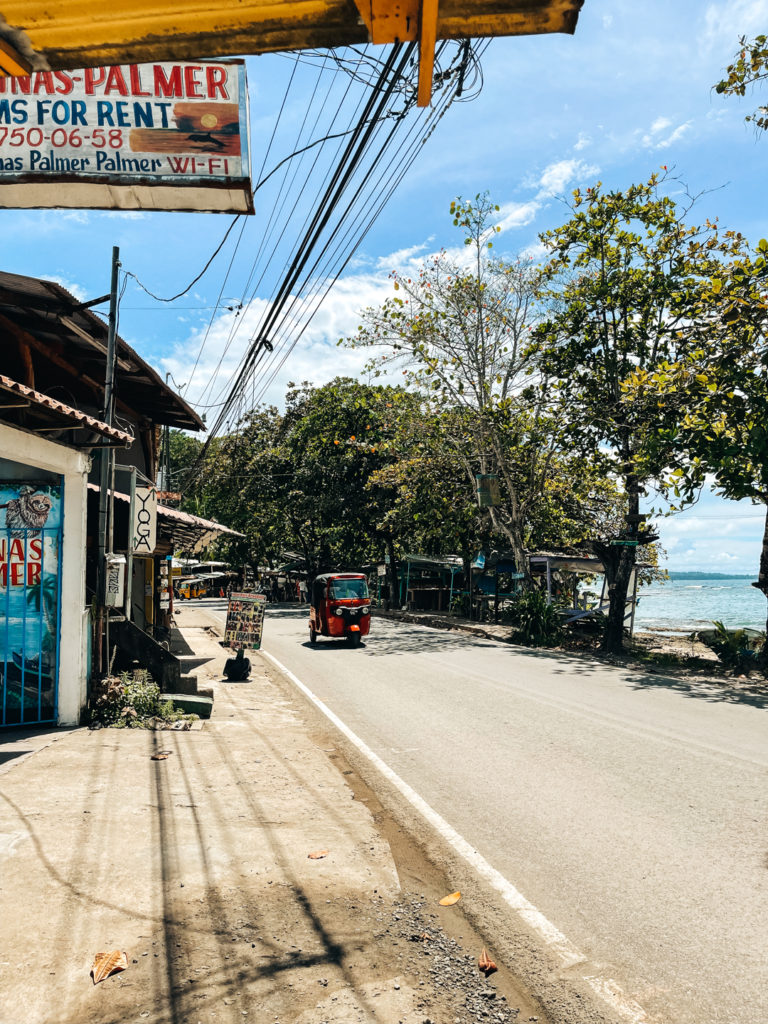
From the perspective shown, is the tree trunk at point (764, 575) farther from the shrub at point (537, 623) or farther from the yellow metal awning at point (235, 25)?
the yellow metal awning at point (235, 25)

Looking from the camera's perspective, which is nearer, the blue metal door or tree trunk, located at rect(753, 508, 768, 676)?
the blue metal door

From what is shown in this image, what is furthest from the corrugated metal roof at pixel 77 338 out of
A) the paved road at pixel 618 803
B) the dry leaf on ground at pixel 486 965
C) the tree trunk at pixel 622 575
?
the tree trunk at pixel 622 575

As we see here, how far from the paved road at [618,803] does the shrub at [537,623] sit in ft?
26.7

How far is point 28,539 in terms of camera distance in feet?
28.2

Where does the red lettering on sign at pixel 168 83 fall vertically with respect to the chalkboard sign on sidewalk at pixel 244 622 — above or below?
above

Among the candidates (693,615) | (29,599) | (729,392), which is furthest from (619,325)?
(693,615)

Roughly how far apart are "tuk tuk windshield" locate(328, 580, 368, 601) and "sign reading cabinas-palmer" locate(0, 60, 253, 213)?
16407 millimetres

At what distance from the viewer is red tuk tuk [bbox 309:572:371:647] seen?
2055 cm

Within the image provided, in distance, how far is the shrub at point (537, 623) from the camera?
22.4 metres

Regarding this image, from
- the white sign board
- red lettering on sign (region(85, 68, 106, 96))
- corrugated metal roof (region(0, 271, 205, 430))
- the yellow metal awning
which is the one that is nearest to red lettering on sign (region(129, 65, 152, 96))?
red lettering on sign (region(85, 68, 106, 96))

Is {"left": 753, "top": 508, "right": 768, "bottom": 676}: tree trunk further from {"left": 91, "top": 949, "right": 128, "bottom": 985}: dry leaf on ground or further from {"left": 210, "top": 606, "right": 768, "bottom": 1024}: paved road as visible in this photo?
{"left": 91, "top": 949, "right": 128, "bottom": 985}: dry leaf on ground

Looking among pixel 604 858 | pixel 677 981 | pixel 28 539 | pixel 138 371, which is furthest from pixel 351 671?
pixel 677 981

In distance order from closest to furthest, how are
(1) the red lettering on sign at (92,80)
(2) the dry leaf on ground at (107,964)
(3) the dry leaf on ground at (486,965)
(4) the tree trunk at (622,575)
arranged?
(2) the dry leaf on ground at (107,964) < (3) the dry leaf on ground at (486,965) < (1) the red lettering on sign at (92,80) < (4) the tree trunk at (622,575)

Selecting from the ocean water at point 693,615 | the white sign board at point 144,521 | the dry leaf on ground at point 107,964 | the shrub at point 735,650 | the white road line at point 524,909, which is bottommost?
the ocean water at point 693,615
